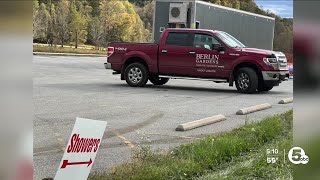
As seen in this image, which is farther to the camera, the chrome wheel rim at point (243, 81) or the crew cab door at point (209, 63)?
the crew cab door at point (209, 63)

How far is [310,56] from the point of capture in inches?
138

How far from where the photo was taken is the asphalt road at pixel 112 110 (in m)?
4.32

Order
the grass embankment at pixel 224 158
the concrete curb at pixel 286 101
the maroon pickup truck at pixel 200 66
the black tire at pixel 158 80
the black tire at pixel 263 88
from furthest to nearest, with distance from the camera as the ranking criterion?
the black tire at pixel 158 80, the maroon pickup truck at pixel 200 66, the black tire at pixel 263 88, the grass embankment at pixel 224 158, the concrete curb at pixel 286 101

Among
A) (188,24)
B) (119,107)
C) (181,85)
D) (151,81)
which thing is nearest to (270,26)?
(188,24)

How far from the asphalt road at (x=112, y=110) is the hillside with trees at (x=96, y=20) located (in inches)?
8.6

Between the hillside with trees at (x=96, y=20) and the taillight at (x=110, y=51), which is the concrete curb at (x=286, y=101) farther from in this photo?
the taillight at (x=110, y=51)

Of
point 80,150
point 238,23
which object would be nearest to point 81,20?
point 80,150

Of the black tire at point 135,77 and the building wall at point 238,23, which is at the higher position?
the building wall at point 238,23

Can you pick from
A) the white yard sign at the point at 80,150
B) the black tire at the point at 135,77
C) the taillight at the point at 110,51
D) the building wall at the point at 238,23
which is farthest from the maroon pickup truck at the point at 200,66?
the white yard sign at the point at 80,150

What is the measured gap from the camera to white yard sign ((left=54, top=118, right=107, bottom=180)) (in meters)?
3.66

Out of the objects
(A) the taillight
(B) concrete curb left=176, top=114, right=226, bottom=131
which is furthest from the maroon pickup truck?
(A) the taillight

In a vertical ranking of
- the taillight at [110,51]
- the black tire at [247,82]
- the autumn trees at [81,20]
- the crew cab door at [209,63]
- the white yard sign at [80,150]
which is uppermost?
the autumn trees at [81,20]

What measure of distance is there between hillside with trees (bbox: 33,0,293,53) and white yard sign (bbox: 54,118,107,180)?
65 cm

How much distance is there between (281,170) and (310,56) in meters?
1.02
